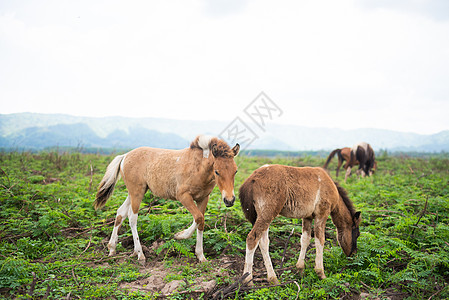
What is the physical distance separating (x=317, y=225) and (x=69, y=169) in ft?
41.1

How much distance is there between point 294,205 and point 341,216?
1.14 m

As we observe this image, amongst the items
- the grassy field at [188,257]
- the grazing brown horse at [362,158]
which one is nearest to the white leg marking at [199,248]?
the grassy field at [188,257]

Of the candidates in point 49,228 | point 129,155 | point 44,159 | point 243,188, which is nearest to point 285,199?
point 243,188

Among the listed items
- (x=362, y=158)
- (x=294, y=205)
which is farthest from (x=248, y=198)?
(x=362, y=158)

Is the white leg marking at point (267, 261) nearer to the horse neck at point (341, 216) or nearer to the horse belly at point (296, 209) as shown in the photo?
the horse belly at point (296, 209)

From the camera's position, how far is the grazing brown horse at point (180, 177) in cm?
496

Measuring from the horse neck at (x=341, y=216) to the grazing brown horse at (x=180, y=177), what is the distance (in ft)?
6.48

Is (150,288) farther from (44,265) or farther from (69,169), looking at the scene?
(69,169)

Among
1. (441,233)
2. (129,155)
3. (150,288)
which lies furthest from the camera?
(129,155)

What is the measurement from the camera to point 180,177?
555cm

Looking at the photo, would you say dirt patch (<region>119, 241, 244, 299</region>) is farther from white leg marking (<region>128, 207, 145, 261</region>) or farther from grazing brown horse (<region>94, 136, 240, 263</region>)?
grazing brown horse (<region>94, 136, 240, 263</region>)

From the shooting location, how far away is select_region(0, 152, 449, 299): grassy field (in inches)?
154

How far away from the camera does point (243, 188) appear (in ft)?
15.0

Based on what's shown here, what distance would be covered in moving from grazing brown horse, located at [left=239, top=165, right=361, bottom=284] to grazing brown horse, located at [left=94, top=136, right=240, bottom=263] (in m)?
0.50
